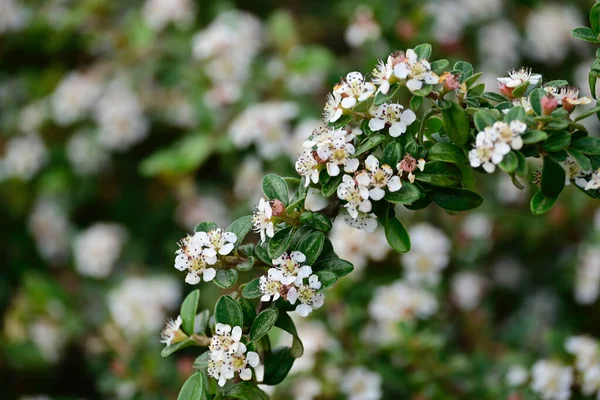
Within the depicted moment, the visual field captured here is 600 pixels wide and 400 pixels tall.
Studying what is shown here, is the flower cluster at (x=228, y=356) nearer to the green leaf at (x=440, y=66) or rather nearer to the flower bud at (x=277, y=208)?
the flower bud at (x=277, y=208)

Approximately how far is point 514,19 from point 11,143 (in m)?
2.09

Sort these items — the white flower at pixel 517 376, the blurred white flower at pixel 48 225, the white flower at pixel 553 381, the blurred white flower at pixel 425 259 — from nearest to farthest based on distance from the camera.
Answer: the white flower at pixel 553 381, the white flower at pixel 517 376, the blurred white flower at pixel 425 259, the blurred white flower at pixel 48 225

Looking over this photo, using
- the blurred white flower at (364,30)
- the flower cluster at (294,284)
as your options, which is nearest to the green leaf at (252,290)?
the flower cluster at (294,284)

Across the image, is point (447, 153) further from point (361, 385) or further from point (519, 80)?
point (361, 385)

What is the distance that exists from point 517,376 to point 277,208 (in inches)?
36.0

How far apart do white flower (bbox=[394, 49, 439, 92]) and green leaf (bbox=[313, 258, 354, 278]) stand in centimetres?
26

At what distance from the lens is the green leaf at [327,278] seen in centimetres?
93

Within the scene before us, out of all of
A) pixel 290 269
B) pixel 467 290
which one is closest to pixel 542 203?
pixel 290 269

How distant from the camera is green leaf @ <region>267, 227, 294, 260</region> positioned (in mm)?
953

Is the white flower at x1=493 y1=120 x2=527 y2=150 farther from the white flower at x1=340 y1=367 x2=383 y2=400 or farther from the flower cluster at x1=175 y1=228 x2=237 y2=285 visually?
the white flower at x1=340 y1=367 x2=383 y2=400

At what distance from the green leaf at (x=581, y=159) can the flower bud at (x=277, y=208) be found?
399 millimetres

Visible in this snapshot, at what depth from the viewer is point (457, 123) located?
0.93 m

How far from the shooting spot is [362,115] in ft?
3.20

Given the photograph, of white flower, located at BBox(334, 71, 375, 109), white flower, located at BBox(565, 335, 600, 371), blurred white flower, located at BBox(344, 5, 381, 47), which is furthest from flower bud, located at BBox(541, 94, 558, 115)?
blurred white flower, located at BBox(344, 5, 381, 47)
